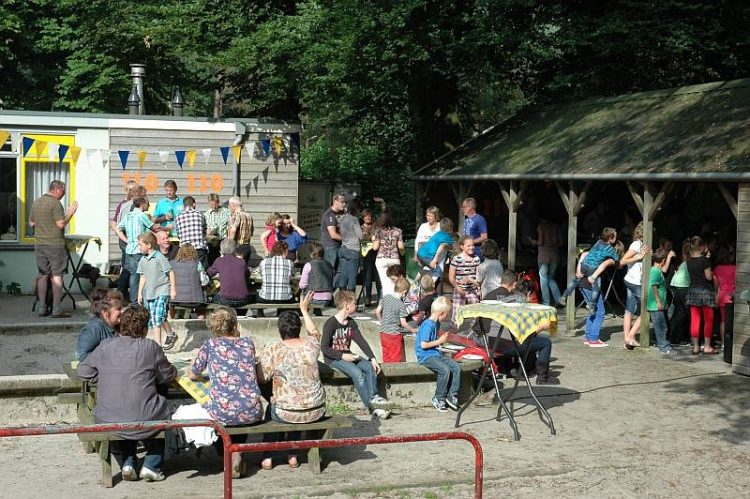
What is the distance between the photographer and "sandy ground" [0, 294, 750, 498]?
870 cm

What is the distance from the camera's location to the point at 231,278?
1491 cm

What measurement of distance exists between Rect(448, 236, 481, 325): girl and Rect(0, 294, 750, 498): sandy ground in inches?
92.7

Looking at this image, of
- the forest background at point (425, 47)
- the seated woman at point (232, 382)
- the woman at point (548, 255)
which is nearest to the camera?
the seated woman at point (232, 382)

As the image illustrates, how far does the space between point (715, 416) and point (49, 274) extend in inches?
373

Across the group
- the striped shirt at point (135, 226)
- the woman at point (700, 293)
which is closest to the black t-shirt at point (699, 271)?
the woman at point (700, 293)

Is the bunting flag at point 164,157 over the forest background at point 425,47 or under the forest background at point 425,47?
under

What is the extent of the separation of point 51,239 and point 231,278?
118 inches

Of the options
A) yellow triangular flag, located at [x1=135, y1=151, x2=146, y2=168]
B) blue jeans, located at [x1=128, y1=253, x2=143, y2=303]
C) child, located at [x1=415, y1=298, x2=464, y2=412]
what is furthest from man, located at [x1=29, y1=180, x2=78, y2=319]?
child, located at [x1=415, y1=298, x2=464, y2=412]

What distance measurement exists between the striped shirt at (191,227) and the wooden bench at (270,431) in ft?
23.7

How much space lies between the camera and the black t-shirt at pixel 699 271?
48.6ft

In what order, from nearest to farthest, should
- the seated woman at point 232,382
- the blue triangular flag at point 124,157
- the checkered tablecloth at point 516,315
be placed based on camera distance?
1. the seated woman at point 232,382
2. the checkered tablecloth at point 516,315
3. the blue triangular flag at point 124,157

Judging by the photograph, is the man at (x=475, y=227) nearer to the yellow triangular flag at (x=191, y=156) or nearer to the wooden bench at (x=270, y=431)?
the yellow triangular flag at (x=191, y=156)

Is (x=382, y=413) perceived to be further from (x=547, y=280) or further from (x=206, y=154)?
(x=206, y=154)

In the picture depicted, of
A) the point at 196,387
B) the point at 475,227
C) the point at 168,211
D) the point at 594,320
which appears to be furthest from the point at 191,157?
the point at 196,387
